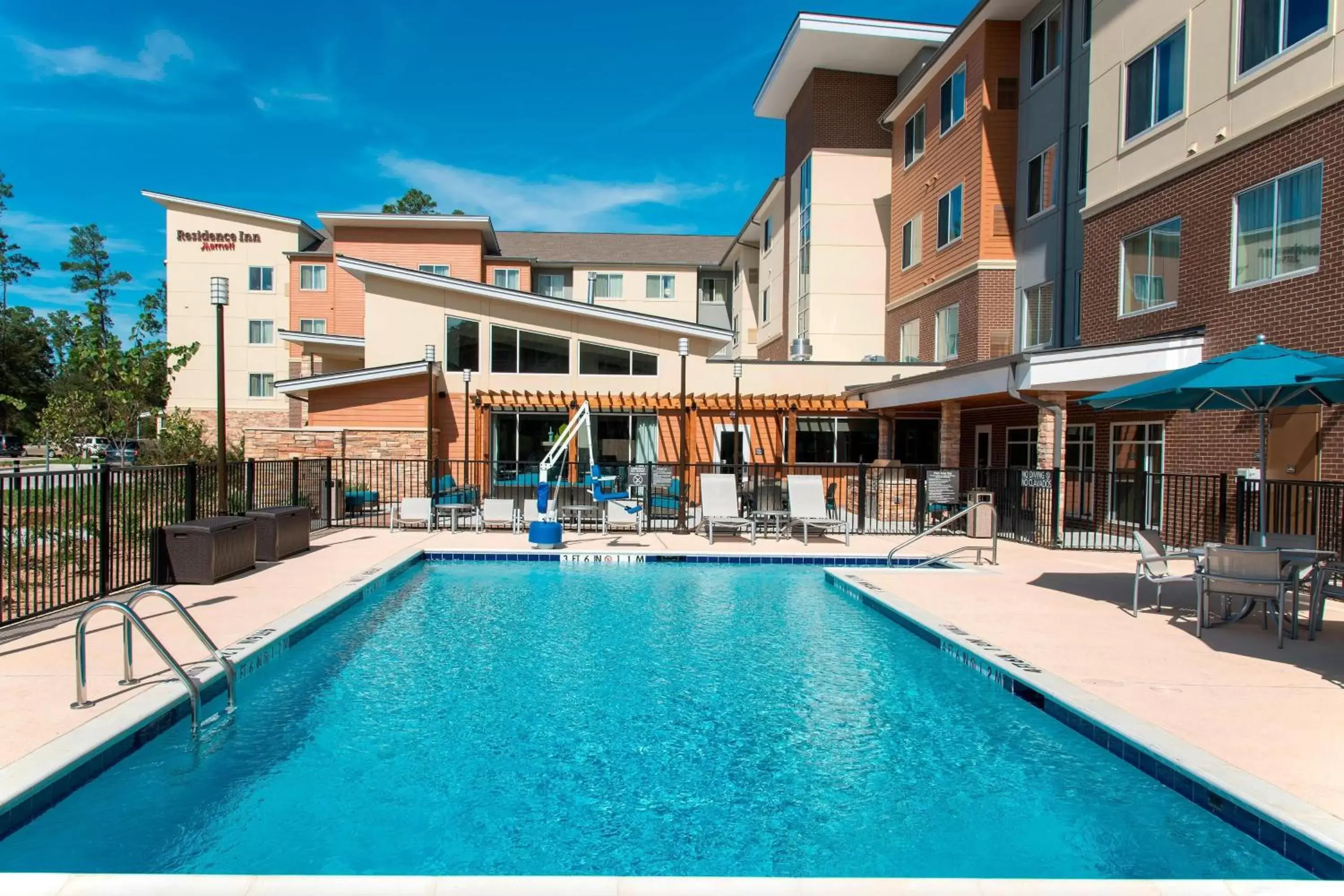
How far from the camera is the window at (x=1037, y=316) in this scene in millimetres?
18031

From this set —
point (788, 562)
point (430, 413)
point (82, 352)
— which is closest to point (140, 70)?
point (82, 352)

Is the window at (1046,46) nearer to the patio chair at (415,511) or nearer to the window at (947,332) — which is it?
the window at (947,332)

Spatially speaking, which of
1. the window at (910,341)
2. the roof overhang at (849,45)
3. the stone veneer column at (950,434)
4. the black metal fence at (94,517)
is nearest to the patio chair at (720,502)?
the stone veneer column at (950,434)

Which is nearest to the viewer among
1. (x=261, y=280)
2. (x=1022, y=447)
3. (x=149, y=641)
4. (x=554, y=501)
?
(x=149, y=641)

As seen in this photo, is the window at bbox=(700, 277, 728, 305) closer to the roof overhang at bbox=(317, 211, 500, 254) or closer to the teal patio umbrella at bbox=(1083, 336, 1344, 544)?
the roof overhang at bbox=(317, 211, 500, 254)

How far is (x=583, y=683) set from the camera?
6184 millimetres

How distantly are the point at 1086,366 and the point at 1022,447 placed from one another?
7605 millimetres

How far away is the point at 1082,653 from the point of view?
6.45 metres

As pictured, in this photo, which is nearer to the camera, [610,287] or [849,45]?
[849,45]

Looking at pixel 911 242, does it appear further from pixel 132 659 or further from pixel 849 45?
pixel 132 659

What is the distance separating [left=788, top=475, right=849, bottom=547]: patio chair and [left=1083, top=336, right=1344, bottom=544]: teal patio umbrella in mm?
5417

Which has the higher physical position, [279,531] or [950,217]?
[950,217]

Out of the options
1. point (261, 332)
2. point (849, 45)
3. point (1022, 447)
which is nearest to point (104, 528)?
point (1022, 447)

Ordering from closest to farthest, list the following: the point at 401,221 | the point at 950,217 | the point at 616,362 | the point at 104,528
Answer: the point at 104,528, the point at 950,217, the point at 616,362, the point at 401,221
